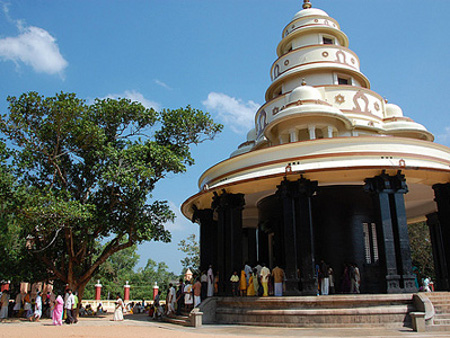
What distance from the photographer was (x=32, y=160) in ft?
67.7

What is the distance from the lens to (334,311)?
12828 millimetres

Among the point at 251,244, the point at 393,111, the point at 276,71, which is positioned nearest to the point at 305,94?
the point at 276,71

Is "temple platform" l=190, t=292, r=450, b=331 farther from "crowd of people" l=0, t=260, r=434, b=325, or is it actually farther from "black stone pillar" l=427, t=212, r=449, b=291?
"black stone pillar" l=427, t=212, r=449, b=291

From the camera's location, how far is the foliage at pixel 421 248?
33.6 m

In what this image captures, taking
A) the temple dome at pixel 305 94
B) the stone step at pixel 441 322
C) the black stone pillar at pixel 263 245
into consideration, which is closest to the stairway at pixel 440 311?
the stone step at pixel 441 322

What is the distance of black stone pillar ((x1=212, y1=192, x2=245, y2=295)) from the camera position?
1722cm

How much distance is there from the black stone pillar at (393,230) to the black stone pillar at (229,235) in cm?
563

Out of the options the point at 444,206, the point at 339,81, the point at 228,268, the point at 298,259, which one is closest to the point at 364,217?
the point at 444,206

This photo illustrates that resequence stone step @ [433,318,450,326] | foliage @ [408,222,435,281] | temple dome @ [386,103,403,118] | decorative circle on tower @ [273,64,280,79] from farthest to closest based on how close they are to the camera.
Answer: foliage @ [408,222,435,281] < decorative circle on tower @ [273,64,280,79] < temple dome @ [386,103,403,118] < stone step @ [433,318,450,326]

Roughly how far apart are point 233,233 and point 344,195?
17.3 ft

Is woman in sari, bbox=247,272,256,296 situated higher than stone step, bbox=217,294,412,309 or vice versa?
woman in sari, bbox=247,272,256,296

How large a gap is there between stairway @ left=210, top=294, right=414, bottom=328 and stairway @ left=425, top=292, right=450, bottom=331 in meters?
0.70

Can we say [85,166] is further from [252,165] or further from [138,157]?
[252,165]

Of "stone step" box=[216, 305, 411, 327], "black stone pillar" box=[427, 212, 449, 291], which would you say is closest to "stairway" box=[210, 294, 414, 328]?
"stone step" box=[216, 305, 411, 327]
